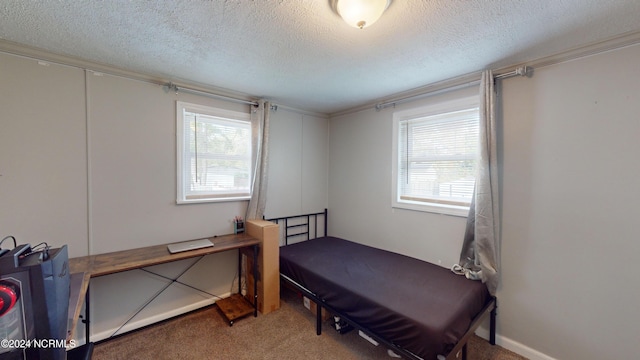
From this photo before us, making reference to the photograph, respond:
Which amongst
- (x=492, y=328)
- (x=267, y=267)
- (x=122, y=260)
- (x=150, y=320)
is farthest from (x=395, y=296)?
(x=150, y=320)

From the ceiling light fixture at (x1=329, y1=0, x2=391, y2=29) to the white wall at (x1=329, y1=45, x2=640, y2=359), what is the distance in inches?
60.5

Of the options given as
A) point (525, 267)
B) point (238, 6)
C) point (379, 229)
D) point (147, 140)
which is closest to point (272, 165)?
point (147, 140)

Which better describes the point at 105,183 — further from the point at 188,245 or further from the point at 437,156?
the point at 437,156

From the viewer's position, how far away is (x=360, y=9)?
1256 mm

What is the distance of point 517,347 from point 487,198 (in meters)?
1.26

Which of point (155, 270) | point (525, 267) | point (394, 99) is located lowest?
point (155, 270)

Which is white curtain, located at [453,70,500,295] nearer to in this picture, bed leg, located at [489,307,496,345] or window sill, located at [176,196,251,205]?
bed leg, located at [489,307,496,345]

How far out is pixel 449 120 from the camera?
2512 millimetres

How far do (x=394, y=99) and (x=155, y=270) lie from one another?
10.3 ft

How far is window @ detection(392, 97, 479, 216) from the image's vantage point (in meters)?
2.38

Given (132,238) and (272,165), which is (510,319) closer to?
(272,165)

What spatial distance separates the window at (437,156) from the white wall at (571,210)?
0.84 ft

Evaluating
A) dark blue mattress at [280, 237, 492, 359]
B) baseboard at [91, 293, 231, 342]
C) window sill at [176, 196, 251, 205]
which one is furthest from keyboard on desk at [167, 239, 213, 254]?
dark blue mattress at [280, 237, 492, 359]

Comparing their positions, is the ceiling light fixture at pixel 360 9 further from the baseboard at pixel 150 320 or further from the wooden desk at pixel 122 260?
the baseboard at pixel 150 320
